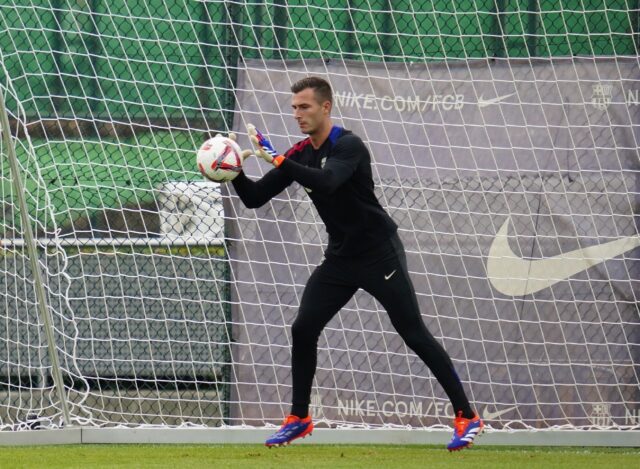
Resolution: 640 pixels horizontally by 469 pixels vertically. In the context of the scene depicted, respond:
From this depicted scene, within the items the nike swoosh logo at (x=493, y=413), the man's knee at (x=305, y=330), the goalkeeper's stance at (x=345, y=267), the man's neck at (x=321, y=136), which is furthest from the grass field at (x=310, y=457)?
the man's neck at (x=321, y=136)

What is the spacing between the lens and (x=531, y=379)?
29.4 ft

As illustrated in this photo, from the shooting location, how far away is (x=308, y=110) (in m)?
7.04

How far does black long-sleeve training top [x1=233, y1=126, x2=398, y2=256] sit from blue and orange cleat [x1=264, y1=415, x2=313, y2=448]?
Result: 101 cm

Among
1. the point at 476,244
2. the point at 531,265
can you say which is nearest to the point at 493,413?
the point at 531,265

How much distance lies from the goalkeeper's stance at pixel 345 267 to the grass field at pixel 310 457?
255 mm

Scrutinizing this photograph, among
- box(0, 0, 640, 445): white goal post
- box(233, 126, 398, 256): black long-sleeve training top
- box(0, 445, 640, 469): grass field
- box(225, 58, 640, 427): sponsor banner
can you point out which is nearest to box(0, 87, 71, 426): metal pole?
box(0, 445, 640, 469): grass field

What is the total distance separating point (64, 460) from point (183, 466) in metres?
0.86

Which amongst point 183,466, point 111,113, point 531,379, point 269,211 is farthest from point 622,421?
point 111,113

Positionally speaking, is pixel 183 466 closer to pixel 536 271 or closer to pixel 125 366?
pixel 125 366

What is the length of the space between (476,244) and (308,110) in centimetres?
243

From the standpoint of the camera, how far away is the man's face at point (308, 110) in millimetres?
7051

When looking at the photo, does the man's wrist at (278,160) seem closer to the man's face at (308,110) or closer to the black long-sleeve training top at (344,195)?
the black long-sleeve training top at (344,195)

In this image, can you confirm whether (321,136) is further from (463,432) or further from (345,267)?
(463,432)

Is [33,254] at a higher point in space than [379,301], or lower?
higher
